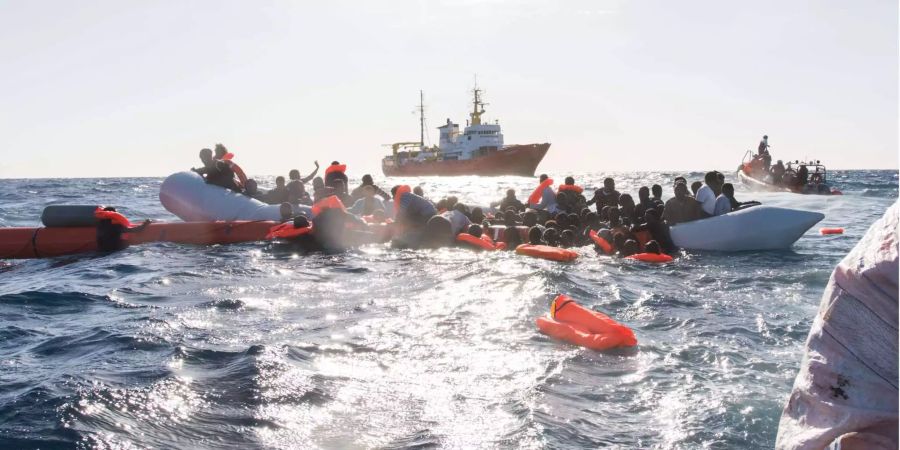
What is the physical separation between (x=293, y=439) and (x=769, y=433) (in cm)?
344

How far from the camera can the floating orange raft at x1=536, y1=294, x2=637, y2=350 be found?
6.86m

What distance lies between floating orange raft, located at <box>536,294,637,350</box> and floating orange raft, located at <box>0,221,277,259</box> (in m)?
8.83

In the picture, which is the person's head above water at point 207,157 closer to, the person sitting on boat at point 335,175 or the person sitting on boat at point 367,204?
the person sitting on boat at point 335,175

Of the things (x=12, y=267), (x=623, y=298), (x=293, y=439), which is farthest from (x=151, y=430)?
(x=12, y=267)

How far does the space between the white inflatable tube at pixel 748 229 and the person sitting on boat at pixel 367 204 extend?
717 cm

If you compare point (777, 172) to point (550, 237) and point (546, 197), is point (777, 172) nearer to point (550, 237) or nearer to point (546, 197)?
point (546, 197)

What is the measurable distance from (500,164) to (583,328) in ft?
183

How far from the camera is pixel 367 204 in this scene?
16.2 meters

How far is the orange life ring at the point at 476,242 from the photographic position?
45.2ft

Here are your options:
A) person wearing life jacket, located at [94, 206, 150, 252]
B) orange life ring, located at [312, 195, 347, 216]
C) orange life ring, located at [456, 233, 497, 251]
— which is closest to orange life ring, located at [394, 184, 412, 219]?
orange life ring, located at [312, 195, 347, 216]

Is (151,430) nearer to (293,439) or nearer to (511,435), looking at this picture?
(293,439)

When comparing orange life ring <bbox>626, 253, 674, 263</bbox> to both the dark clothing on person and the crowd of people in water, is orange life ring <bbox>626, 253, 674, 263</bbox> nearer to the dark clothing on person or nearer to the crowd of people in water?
the crowd of people in water

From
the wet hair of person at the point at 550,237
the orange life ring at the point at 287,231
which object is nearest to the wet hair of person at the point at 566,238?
the wet hair of person at the point at 550,237

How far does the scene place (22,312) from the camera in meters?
8.38
